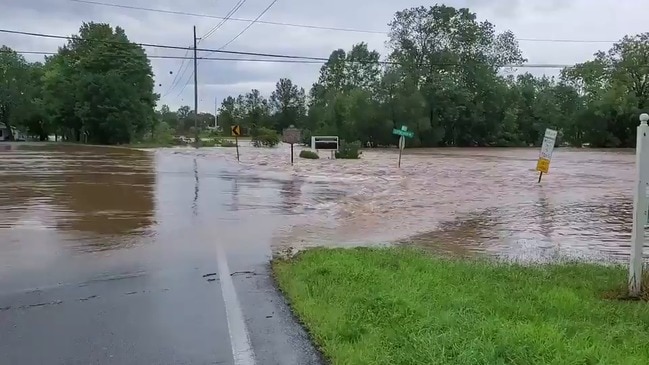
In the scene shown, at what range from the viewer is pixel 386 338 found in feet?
15.1

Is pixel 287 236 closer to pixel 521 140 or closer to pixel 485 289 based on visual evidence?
pixel 485 289

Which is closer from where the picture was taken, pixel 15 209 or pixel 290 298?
pixel 290 298

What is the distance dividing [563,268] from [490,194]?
39.6 ft

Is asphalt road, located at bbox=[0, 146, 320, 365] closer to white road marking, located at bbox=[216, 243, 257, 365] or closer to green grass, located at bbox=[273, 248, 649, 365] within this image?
white road marking, located at bbox=[216, 243, 257, 365]

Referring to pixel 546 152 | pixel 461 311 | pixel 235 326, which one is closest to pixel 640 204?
pixel 461 311

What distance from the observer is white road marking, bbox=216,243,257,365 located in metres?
4.55

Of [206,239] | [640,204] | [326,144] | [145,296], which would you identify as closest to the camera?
[640,204]

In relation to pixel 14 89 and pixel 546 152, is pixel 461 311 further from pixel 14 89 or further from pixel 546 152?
pixel 14 89

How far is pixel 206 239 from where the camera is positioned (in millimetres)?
10375

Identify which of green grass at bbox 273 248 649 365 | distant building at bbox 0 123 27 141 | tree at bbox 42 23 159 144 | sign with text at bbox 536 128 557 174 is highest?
tree at bbox 42 23 159 144

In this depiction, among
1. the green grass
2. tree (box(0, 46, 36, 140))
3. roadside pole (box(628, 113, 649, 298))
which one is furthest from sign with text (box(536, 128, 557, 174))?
tree (box(0, 46, 36, 140))

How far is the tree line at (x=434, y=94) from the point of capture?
68.6 meters

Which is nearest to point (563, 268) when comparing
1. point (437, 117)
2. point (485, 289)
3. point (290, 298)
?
point (485, 289)

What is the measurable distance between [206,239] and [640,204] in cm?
668
